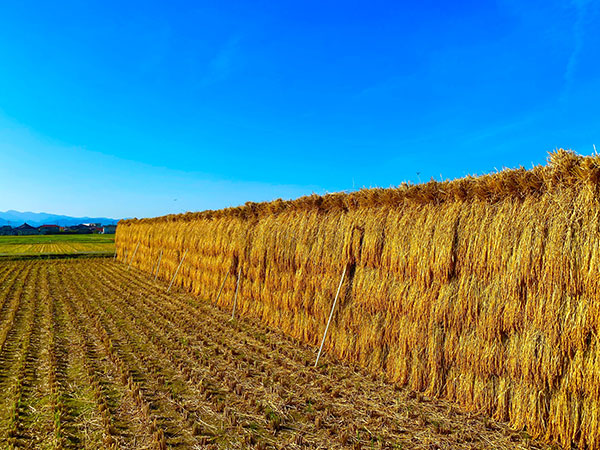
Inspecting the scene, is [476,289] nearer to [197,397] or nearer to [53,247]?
[197,397]

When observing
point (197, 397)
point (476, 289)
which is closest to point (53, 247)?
point (197, 397)

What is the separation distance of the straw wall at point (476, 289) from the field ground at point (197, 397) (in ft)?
1.67

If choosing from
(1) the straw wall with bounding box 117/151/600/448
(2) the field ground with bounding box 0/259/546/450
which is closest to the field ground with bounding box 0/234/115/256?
(2) the field ground with bounding box 0/259/546/450

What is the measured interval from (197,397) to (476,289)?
4.74m

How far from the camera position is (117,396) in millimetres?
5777

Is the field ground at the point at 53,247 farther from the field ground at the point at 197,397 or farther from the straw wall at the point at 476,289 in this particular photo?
the straw wall at the point at 476,289

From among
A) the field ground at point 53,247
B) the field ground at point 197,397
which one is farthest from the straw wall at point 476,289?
the field ground at point 53,247

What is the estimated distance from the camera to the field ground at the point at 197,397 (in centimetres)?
454

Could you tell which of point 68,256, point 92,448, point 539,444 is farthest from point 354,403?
point 68,256

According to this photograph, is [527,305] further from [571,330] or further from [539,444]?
[539,444]

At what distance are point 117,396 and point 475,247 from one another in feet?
20.4

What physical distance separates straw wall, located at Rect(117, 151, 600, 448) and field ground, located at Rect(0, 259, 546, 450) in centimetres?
51

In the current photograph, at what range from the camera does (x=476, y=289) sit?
541 centimetres

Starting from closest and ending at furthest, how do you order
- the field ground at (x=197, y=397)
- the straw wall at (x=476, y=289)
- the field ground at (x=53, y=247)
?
the straw wall at (x=476, y=289) < the field ground at (x=197, y=397) < the field ground at (x=53, y=247)
